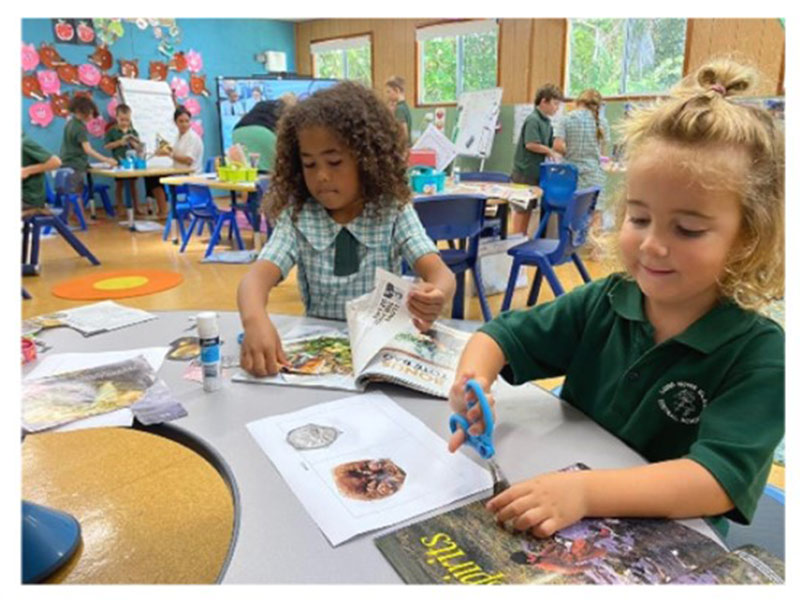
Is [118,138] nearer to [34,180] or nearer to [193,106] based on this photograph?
[193,106]

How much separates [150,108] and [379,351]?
684cm

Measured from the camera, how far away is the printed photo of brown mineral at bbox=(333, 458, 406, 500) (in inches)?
23.0

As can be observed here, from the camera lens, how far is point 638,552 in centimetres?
51

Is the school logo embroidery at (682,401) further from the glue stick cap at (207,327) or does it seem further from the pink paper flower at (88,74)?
the pink paper flower at (88,74)

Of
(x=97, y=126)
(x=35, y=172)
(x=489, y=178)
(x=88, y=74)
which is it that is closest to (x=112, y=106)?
(x=97, y=126)

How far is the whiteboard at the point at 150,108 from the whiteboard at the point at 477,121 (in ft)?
11.0

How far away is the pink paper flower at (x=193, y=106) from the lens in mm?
7230

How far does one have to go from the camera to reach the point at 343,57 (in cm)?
792

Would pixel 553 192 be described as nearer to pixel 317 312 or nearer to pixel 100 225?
pixel 317 312

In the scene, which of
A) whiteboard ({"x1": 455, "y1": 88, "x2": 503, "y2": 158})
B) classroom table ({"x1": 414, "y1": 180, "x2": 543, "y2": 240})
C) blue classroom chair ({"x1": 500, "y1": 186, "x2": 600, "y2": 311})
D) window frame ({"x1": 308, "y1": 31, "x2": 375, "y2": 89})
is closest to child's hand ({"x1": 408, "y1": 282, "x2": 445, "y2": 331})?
blue classroom chair ({"x1": 500, "y1": 186, "x2": 600, "y2": 311})
